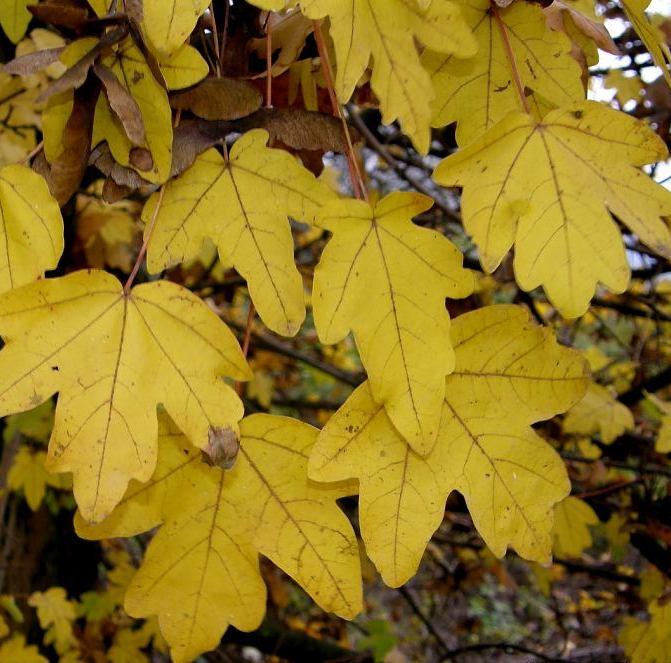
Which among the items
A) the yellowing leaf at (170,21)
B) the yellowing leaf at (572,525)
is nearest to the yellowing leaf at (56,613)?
the yellowing leaf at (572,525)

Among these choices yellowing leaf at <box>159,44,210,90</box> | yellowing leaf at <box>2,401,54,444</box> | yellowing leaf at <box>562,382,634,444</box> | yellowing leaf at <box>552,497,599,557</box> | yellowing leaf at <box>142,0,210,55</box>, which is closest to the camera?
yellowing leaf at <box>142,0,210,55</box>

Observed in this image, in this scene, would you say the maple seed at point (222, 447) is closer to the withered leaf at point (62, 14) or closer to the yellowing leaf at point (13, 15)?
the withered leaf at point (62, 14)

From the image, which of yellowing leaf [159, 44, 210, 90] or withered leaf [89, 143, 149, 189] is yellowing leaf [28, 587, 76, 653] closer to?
withered leaf [89, 143, 149, 189]

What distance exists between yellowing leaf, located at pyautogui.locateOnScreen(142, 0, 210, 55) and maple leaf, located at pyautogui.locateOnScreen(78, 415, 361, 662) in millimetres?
479

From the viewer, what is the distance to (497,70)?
106 centimetres

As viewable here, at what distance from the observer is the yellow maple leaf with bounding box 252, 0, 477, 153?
83cm

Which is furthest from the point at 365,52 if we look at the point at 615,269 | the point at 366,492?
the point at 366,492

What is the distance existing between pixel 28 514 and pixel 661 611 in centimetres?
247

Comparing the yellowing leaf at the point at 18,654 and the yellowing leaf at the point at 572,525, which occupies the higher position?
the yellowing leaf at the point at 572,525

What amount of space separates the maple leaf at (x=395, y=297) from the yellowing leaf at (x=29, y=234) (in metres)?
0.36

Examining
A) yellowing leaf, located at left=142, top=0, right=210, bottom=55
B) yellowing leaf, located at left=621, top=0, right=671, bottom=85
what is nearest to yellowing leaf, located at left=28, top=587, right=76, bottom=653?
yellowing leaf, located at left=142, top=0, right=210, bottom=55

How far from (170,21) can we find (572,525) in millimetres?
1696

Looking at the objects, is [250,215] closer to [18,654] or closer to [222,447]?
[222,447]

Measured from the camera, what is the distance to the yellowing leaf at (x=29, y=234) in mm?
948
